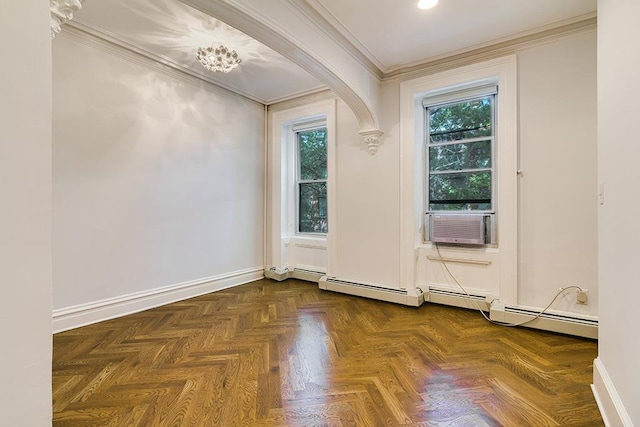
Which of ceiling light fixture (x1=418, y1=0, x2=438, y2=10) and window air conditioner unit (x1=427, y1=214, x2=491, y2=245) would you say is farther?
window air conditioner unit (x1=427, y1=214, x2=491, y2=245)

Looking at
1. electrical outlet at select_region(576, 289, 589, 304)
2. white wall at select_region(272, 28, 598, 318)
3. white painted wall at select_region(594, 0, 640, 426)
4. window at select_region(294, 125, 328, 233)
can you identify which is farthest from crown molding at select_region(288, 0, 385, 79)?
electrical outlet at select_region(576, 289, 589, 304)

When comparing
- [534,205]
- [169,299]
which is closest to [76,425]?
[169,299]

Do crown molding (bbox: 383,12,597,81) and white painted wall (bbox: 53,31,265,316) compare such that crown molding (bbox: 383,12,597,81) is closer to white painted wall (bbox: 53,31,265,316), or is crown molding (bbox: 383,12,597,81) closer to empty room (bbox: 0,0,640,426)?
empty room (bbox: 0,0,640,426)

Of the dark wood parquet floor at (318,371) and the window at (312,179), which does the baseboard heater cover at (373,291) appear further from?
the window at (312,179)

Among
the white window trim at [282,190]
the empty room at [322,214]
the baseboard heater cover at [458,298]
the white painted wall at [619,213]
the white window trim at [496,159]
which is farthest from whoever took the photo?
the white window trim at [282,190]

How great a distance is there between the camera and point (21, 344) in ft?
2.39

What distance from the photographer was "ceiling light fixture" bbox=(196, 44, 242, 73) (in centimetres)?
283

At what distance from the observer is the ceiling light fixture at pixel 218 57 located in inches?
111

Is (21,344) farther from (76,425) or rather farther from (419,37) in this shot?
(419,37)

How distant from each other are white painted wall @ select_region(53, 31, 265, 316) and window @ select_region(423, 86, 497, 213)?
2.61 meters

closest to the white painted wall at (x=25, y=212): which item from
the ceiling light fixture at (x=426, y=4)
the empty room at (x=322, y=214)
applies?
the empty room at (x=322, y=214)

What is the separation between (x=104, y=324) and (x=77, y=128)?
1858 mm

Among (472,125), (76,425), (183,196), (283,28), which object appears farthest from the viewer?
(183,196)

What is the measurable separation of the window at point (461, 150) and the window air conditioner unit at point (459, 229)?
0.17m
